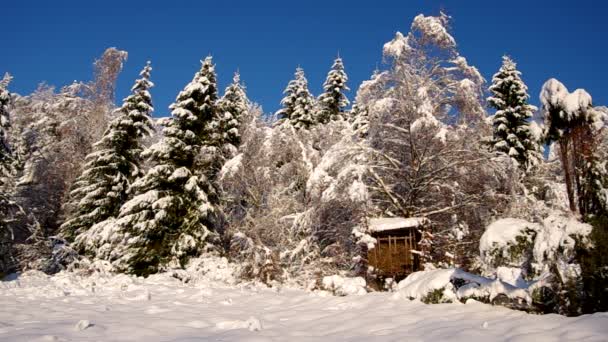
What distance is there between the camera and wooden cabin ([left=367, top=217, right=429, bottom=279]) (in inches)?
449

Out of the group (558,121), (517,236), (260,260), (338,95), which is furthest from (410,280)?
(338,95)

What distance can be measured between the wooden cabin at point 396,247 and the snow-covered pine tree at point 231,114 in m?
9.36

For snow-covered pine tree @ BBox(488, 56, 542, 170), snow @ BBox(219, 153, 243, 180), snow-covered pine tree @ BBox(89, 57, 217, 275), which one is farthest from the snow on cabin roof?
snow-covered pine tree @ BBox(488, 56, 542, 170)

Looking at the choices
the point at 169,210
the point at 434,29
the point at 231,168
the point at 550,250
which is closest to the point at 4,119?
the point at 169,210

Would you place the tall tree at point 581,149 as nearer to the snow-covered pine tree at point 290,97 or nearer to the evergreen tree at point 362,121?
the evergreen tree at point 362,121

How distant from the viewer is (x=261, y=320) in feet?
20.4

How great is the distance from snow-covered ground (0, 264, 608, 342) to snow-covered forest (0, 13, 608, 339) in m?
0.18

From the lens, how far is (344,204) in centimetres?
1294

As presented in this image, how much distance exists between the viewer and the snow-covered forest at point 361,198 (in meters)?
5.41

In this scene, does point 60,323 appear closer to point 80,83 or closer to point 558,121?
point 558,121

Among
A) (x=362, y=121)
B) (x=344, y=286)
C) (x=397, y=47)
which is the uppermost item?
(x=397, y=47)

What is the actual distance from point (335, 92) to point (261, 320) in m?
29.9

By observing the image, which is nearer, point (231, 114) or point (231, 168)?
point (231, 168)

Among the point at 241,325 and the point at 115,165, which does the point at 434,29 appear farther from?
the point at 115,165
